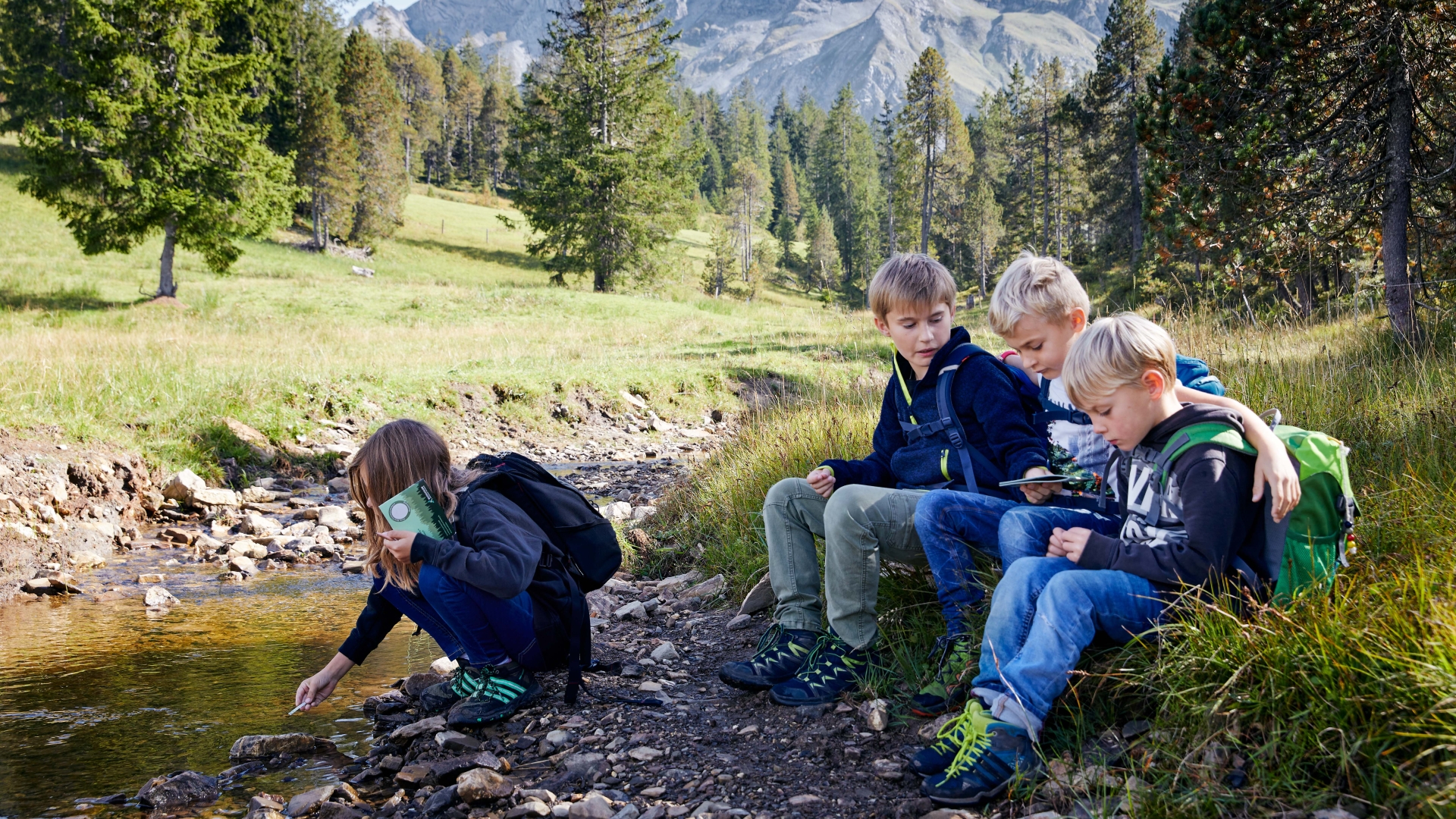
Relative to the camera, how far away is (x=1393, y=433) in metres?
3.78

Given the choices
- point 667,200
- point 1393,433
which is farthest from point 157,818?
point 667,200

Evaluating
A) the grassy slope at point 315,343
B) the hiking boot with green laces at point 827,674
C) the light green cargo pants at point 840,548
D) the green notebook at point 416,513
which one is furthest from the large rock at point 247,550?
the hiking boot with green laces at point 827,674

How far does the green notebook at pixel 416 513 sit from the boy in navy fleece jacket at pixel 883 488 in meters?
1.26

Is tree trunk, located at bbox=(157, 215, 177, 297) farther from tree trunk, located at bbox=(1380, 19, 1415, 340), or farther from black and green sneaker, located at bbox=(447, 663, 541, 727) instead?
tree trunk, located at bbox=(1380, 19, 1415, 340)

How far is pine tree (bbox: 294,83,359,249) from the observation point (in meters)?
37.4

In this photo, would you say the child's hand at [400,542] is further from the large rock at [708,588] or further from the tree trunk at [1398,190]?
the tree trunk at [1398,190]

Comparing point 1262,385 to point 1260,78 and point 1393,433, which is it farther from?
point 1260,78

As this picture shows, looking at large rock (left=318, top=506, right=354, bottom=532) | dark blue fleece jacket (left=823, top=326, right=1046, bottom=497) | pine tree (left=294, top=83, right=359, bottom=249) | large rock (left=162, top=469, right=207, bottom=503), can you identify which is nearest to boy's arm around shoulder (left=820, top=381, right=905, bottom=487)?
dark blue fleece jacket (left=823, top=326, right=1046, bottom=497)

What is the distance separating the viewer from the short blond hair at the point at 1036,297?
3102 millimetres

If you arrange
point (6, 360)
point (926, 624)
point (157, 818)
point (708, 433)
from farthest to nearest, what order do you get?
point (708, 433) < point (6, 360) < point (926, 624) < point (157, 818)

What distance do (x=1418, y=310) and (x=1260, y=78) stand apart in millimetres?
2666

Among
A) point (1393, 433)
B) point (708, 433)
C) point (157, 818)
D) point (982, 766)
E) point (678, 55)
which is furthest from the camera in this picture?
A: point (678, 55)

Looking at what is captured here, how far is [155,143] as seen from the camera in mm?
21547

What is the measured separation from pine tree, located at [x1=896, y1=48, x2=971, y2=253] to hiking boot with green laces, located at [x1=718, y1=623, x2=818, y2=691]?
39650mm
